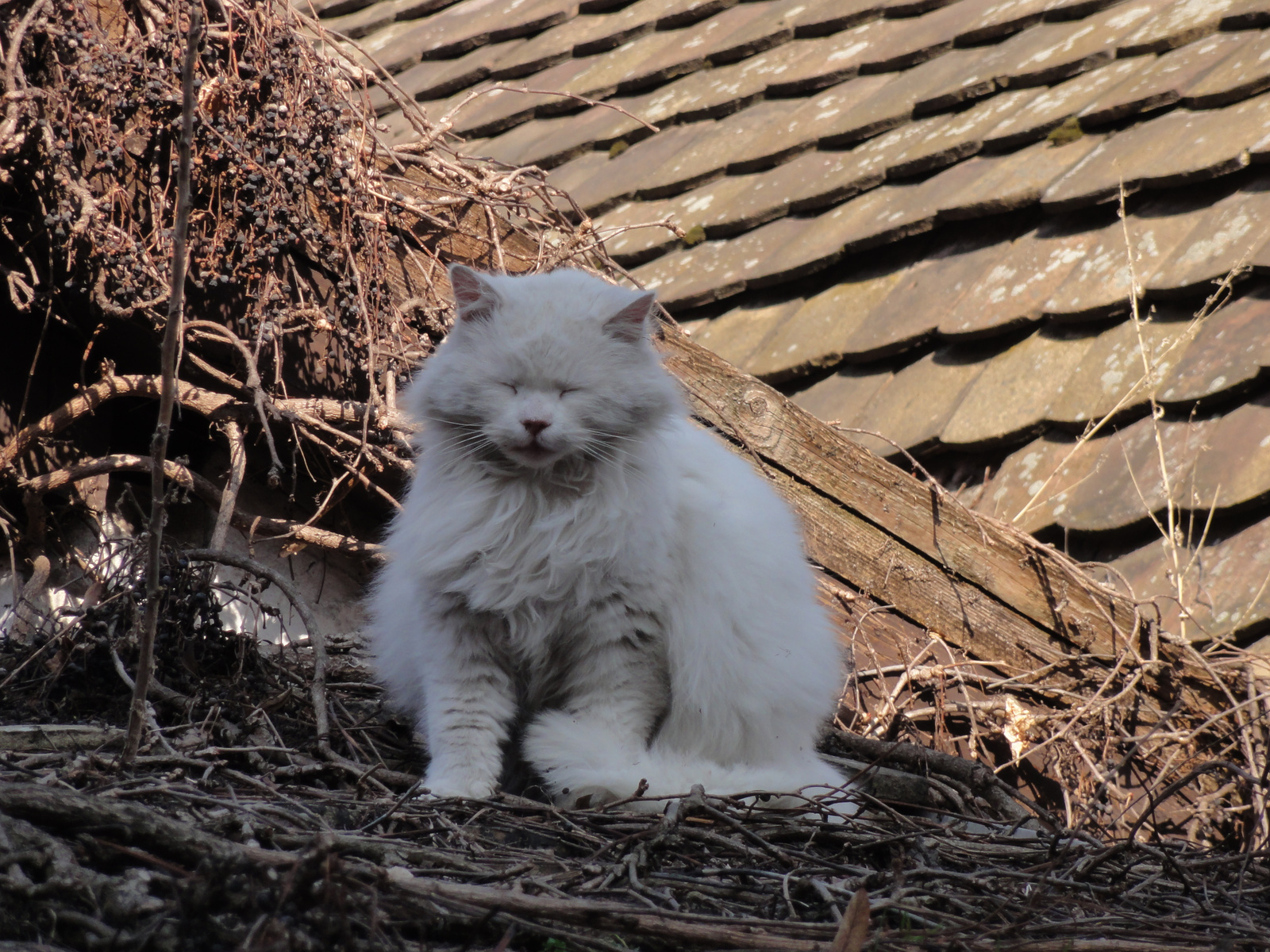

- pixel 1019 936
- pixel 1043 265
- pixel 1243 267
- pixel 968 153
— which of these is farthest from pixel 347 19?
pixel 1019 936

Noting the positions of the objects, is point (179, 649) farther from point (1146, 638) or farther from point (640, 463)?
point (1146, 638)

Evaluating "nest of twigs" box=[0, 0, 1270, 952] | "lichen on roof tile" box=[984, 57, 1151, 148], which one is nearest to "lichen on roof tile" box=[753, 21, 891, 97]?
"lichen on roof tile" box=[984, 57, 1151, 148]

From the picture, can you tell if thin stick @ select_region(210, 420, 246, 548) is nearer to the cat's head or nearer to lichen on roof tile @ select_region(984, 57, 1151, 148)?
the cat's head

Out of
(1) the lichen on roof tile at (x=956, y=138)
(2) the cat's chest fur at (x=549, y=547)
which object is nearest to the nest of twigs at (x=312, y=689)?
(2) the cat's chest fur at (x=549, y=547)

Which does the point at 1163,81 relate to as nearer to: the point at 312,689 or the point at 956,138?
the point at 956,138

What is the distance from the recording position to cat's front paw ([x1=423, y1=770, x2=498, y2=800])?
227cm

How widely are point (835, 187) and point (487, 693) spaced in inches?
98.1

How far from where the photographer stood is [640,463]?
242 centimetres

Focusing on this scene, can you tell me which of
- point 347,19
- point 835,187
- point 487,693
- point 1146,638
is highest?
point 347,19

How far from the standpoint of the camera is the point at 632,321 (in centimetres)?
242

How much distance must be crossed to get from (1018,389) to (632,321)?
1.56 m

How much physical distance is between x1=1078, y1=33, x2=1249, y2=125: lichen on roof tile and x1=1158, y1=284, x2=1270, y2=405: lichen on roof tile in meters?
0.82

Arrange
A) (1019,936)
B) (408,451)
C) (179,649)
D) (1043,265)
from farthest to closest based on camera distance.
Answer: (1043,265) < (408,451) < (179,649) < (1019,936)

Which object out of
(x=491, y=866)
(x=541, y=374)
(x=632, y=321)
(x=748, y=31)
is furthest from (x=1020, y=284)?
(x=491, y=866)
